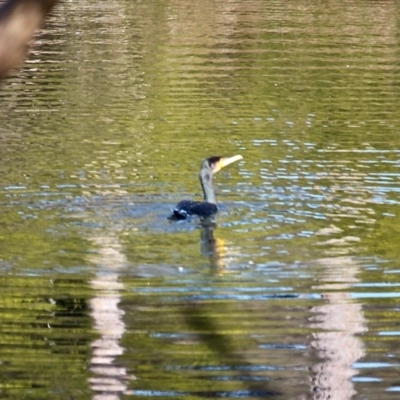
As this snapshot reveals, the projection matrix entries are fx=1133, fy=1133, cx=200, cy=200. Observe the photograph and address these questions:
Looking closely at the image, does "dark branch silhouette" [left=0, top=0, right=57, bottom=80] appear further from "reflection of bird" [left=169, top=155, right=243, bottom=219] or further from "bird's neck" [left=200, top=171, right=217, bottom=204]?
"bird's neck" [left=200, top=171, right=217, bottom=204]

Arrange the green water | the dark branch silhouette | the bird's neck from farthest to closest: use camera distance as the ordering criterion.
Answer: the bird's neck < the green water < the dark branch silhouette

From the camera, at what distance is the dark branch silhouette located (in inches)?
89.7

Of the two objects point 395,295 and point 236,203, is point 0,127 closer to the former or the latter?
point 236,203

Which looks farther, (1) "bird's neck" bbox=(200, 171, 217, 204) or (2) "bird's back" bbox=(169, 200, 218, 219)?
(1) "bird's neck" bbox=(200, 171, 217, 204)

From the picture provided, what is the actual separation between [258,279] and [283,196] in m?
3.26

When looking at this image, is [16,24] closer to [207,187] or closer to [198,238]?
[198,238]

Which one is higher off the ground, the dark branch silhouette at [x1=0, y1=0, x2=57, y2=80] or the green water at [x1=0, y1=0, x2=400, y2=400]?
the dark branch silhouette at [x1=0, y1=0, x2=57, y2=80]

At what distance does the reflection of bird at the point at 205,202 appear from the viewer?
1124 cm

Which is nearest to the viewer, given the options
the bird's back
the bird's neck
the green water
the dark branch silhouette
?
the dark branch silhouette

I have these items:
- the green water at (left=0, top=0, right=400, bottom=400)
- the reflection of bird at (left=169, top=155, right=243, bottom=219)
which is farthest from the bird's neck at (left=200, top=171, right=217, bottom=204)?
the green water at (left=0, top=0, right=400, bottom=400)

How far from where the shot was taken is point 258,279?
29.9 feet

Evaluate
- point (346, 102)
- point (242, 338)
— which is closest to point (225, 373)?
point (242, 338)

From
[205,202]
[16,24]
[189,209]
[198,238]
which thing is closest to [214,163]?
[205,202]

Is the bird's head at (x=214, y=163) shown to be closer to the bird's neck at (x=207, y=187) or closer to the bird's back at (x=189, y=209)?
the bird's neck at (x=207, y=187)
